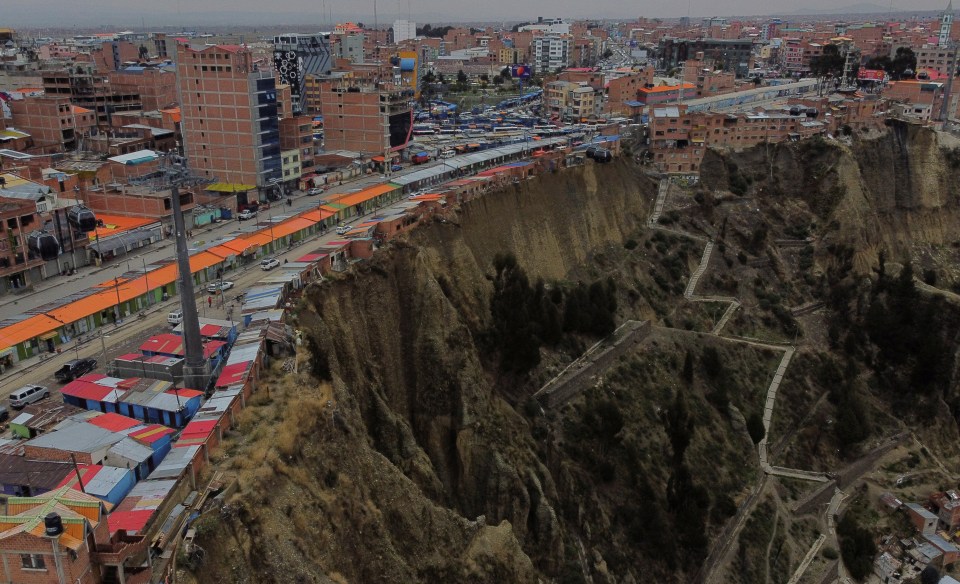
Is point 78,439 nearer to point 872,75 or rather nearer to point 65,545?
point 65,545

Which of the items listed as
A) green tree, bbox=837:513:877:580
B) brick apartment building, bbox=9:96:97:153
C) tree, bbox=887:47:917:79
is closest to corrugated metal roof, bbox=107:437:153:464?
green tree, bbox=837:513:877:580

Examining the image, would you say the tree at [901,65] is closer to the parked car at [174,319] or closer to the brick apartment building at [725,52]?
the brick apartment building at [725,52]

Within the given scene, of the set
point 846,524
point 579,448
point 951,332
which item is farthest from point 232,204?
point 951,332

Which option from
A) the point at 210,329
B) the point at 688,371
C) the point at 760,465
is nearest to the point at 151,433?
the point at 210,329

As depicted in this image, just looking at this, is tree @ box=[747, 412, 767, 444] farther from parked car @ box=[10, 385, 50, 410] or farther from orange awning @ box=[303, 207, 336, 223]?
parked car @ box=[10, 385, 50, 410]

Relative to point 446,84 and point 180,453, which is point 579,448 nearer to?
point 180,453
